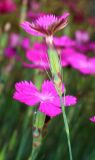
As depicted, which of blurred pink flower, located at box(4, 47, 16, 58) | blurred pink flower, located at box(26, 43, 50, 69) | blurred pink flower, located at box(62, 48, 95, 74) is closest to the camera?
blurred pink flower, located at box(26, 43, 50, 69)

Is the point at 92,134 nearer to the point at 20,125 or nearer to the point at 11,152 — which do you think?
the point at 20,125

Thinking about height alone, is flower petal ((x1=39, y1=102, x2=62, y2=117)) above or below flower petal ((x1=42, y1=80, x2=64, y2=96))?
below

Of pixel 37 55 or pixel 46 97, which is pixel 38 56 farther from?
pixel 46 97

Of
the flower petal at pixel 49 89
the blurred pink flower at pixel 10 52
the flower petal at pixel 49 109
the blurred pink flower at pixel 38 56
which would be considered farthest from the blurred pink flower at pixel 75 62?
the flower petal at pixel 49 109

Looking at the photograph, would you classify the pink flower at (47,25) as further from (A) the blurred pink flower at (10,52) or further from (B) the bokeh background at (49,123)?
(A) the blurred pink flower at (10,52)

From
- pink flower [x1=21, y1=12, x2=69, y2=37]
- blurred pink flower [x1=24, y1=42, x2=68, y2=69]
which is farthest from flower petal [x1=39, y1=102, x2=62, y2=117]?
blurred pink flower [x1=24, y1=42, x2=68, y2=69]

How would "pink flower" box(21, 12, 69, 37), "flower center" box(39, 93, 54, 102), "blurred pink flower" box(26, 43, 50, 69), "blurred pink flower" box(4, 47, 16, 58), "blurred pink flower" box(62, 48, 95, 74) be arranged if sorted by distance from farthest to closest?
"blurred pink flower" box(4, 47, 16, 58)
"blurred pink flower" box(62, 48, 95, 74)
"blurred pink flower" box(26, 43, 50, 69)
"flower center" box(39, 93, 54, 102)
"pink flower" box(21, 12, 69, 37)

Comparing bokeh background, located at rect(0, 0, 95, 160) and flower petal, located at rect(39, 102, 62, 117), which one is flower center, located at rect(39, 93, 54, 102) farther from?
bokeh background, located at rect(0, 0, 95, 160)

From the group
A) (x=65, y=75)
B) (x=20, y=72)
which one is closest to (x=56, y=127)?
(x=65, y=75)

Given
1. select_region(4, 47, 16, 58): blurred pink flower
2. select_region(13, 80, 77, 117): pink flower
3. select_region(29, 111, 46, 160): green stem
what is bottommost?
select_region(29, 111, 46, 160): green stem

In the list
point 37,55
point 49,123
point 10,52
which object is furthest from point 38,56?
point 10,52

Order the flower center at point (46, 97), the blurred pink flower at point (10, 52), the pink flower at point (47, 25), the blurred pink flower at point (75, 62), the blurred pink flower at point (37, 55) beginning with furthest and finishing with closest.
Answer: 1. the blurred pink flower at point (10, 52)
2. the blurred pink flower at point (75, 62)
3. the blurred pink flower at point (37, 55)
4. the flower center at point (46, 97)
5. the pink flower at point (47, 25)
